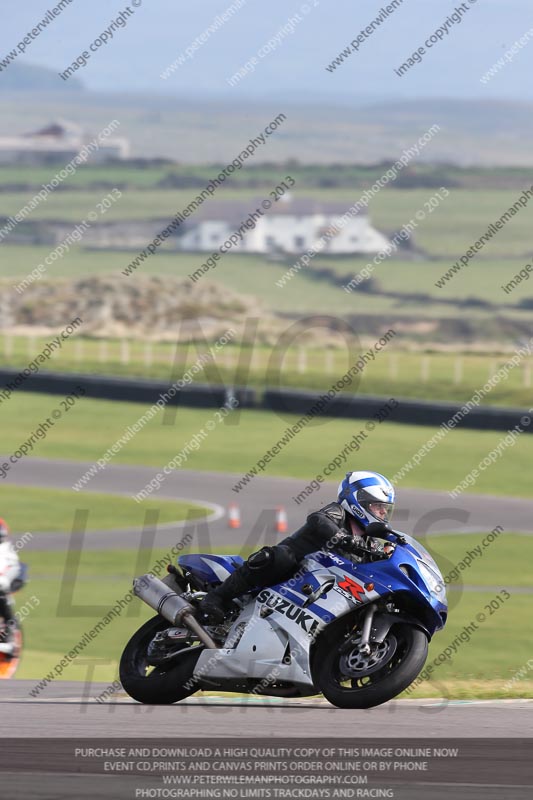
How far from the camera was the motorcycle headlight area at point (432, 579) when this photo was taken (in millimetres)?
7801

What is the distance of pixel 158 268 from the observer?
301 feet

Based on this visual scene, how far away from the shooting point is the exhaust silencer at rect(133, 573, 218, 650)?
27.1ft

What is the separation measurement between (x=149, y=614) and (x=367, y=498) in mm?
8526

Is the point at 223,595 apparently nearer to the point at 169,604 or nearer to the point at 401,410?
the point at 169,604

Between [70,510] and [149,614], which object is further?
[70,510]

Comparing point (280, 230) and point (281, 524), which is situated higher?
point (281, 524)

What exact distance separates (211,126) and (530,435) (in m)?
174

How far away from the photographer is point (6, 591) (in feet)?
34.2

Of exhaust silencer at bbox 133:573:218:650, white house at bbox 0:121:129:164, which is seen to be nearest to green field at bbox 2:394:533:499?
exhaust silencer at bbox 133:573:218:650

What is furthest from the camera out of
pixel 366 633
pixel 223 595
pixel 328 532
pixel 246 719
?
pixel 223 595

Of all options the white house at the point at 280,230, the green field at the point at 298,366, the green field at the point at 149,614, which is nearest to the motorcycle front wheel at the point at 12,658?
the green field at the point at 149,614

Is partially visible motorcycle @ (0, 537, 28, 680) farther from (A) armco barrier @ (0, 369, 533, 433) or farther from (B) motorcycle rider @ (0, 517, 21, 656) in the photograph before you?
(A) armco barrier @ (0, 369, 533, 433)

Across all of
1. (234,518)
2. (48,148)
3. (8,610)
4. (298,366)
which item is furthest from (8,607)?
(48,148)

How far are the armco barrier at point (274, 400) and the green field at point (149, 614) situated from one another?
10.4m
